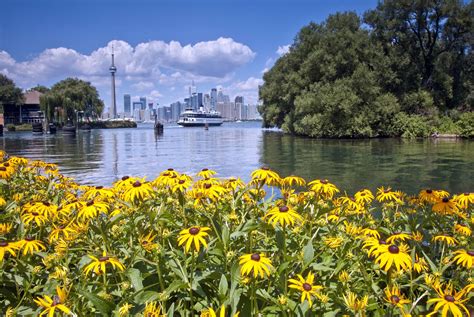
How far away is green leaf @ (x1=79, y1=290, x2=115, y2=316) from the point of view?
1.86 m

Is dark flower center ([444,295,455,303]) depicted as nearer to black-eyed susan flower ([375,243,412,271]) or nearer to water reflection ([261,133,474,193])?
black-eyed susan flower ([375,243,412,271])

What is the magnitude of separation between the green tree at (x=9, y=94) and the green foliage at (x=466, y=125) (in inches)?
3532

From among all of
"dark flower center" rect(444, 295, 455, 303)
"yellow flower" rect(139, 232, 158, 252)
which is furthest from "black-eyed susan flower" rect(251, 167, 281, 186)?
"dark flower center" rect(444, 295, 455, 303)

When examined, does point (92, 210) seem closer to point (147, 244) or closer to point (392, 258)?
point (147, 244)

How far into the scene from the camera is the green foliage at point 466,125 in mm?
36781

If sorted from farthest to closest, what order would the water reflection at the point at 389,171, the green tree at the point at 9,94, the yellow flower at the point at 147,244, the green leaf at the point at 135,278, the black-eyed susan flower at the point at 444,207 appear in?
the green tree at the point at 9,94 < the water reflection at the point at 389,171 < the black-eyed susan flower at the point at 444,207 < the yellow flower at the point at 147,244 < the green leaf at the point at 135,278

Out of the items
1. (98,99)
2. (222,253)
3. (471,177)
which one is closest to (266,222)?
(222,253)

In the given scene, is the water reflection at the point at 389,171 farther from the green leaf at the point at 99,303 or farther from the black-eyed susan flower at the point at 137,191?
the green leaf at the point at 99,303

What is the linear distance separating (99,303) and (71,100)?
92635mm

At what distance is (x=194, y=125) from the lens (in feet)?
401

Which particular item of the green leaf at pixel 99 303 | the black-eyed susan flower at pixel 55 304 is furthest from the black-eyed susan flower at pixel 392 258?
the black-eyed susan flower at pixel 55 304

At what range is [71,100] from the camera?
8588cm

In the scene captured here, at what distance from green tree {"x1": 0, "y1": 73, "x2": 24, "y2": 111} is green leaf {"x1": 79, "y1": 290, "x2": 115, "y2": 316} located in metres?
100

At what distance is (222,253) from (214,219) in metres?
0.45
